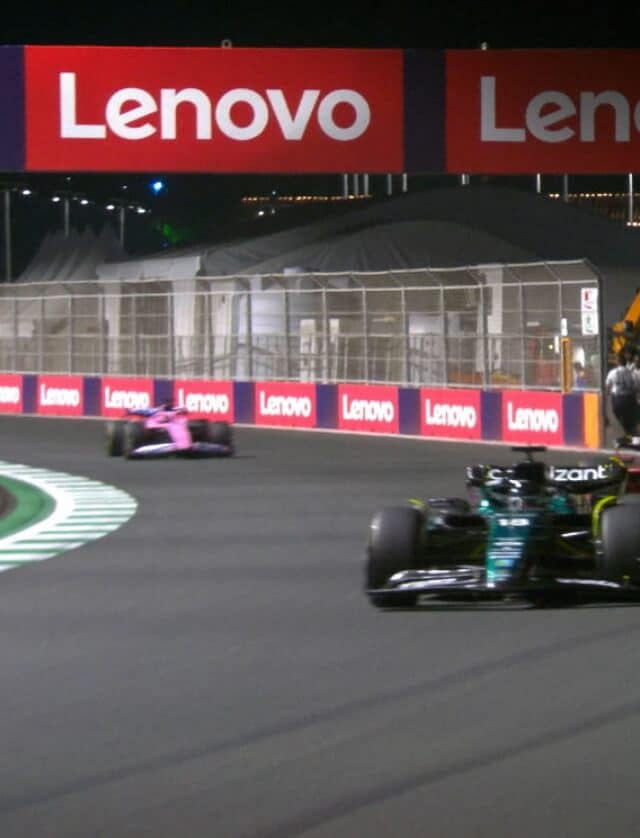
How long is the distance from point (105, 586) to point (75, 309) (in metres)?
27.5

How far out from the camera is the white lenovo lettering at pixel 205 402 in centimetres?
3528

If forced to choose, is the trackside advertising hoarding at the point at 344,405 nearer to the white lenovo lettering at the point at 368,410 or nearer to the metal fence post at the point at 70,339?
the white lenovo lettering at the point at 368,410

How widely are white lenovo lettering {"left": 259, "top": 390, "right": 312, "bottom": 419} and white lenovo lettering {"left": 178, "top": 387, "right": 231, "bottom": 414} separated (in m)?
0.88

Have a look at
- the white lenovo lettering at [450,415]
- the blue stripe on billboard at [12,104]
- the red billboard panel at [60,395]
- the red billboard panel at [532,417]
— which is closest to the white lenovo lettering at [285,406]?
the white lenovo lettering at [450,415]

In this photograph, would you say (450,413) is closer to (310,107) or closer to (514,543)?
(310,107)

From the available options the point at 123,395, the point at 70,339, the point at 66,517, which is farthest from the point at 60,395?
the point at 66,517

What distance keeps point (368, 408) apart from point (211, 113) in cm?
531

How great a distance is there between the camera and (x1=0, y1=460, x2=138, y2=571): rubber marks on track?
15578 mm

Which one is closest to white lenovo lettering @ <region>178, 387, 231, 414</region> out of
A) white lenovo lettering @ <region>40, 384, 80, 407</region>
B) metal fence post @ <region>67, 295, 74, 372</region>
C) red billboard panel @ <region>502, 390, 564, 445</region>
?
white lenovo lettering @ <region>40, 384, 80, 407</region>

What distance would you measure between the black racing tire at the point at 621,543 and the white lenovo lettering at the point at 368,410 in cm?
2056

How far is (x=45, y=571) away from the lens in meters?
13.9

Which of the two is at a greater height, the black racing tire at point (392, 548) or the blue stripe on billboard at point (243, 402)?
the blue stripe on billboard at point (243, 402)

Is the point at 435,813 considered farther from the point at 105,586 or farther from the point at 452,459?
the point at 452,459

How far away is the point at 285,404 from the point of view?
34.0 meters
